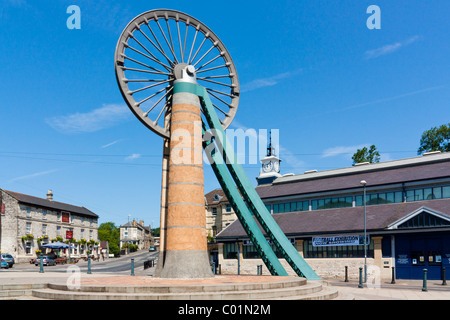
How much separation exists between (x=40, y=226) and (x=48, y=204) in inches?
211

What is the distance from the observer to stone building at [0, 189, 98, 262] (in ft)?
201

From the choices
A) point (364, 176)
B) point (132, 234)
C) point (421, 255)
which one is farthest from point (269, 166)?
point (132, 234)

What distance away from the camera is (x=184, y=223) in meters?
21.9

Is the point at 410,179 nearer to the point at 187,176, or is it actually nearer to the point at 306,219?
the point at 306,219

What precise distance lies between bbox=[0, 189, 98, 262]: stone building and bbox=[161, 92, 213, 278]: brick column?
150ft

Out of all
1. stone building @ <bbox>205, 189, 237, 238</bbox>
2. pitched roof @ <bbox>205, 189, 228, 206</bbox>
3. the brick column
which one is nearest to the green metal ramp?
the brick column

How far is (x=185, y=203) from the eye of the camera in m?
22.0

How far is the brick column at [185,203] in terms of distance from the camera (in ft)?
71.1

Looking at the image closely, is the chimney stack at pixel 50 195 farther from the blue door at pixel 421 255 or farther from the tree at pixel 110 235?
the blue door at pixel 421 255

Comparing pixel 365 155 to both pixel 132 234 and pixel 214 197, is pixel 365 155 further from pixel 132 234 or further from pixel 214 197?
pixel 132 234

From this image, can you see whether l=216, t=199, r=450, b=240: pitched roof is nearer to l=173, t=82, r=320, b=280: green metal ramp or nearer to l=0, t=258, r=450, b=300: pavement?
l=0, t=258, r=450, b=300: pavement

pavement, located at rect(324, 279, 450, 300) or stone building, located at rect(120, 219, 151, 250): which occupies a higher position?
pavement, located at rect(324, 279, 450, 300)

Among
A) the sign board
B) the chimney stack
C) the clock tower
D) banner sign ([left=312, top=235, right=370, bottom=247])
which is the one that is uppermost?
the clock tower
